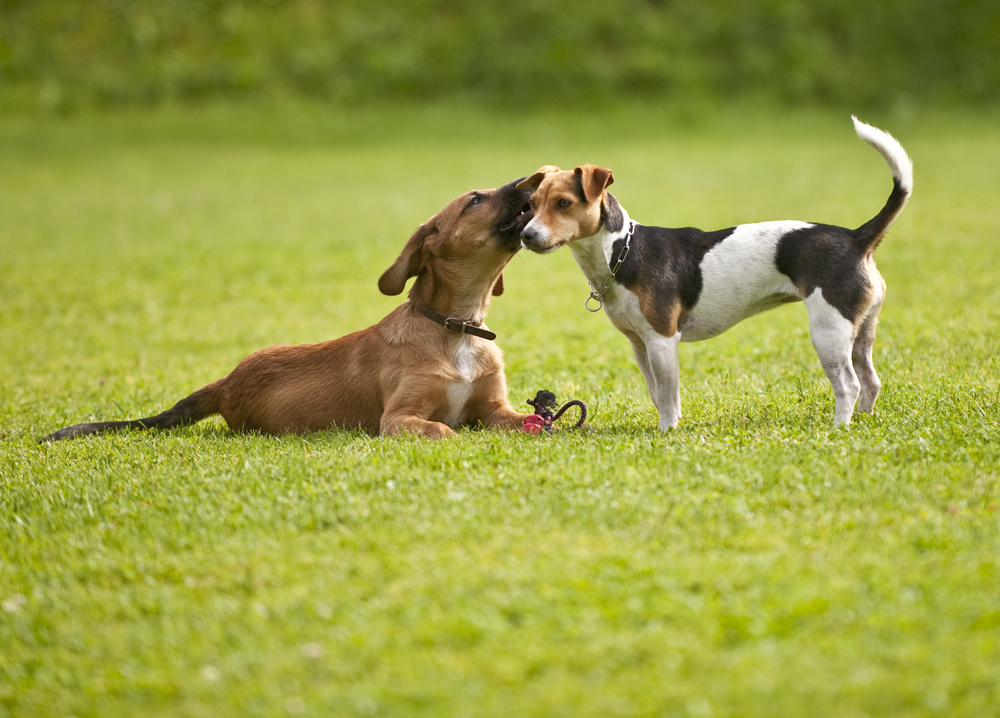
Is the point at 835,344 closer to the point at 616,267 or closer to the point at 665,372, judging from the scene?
the point at 665,372

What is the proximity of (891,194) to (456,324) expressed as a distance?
2.83 metres

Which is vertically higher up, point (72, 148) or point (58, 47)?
point (58, 47)

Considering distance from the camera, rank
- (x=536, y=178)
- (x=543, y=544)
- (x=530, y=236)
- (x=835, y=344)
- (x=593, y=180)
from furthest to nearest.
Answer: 1. (x=536, y=178)
2. (x=593, y=180)
3. (x=530, y=236)
4. (x=835, y=344)
5. (x=543, y=544)

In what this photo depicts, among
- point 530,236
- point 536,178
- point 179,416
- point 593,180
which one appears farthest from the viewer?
point 179,416

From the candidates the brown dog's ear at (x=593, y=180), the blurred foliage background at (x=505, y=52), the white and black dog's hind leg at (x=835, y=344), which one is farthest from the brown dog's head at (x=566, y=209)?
the blurred foliage background at (x=505, y=52)

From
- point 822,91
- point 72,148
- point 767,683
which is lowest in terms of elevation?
point 767,683

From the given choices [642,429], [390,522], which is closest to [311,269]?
[642,429]

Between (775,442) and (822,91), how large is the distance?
26719mm

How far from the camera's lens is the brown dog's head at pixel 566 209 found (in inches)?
234

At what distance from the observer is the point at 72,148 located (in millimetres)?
27891

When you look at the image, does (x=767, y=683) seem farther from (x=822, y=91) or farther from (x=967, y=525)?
(x=822, y=91)

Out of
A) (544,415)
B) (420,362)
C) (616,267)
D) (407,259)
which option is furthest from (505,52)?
(616,267)

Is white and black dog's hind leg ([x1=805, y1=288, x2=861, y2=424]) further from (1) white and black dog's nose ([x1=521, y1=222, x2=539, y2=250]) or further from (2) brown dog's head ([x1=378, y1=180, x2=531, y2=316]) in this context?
(2) brown dog's head ([x1=378, y1=180, x2=531, y2=316])

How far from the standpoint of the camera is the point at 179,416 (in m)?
7.27
